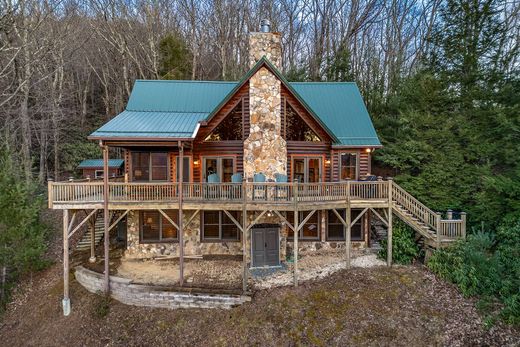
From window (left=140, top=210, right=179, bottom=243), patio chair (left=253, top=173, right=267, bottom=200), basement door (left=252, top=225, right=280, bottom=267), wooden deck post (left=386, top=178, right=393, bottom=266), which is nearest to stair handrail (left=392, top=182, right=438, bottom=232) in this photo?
wooden deck post (left=386, top=178, right=393, bottom=266)

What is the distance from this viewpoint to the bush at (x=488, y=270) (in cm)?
949

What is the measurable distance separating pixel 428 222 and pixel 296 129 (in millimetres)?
7375

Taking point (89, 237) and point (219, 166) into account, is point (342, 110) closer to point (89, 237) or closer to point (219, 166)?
point (219, 166)

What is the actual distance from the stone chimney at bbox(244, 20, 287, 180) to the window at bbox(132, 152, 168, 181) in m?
4.14

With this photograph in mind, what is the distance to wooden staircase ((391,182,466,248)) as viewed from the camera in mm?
12109

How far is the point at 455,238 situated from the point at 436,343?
5.24 m

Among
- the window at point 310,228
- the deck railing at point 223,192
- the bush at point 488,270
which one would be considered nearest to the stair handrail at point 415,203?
the deck railing at point 223,192

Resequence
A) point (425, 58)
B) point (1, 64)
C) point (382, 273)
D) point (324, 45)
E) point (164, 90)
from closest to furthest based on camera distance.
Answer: point (382, 273) → point (164, 90) → point (1, 64) → point (425, 58) → point (324, 45)

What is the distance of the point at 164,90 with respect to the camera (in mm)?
16266

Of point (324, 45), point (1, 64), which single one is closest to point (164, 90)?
point (1, 64)

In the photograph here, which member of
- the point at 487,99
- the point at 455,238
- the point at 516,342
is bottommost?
the point at 516,342

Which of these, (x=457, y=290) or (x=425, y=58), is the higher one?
(x=425, y=58)

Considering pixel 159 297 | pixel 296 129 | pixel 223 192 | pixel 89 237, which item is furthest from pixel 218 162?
pixel 89 237

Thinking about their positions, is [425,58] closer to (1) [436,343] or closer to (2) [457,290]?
(2) [457,290]
